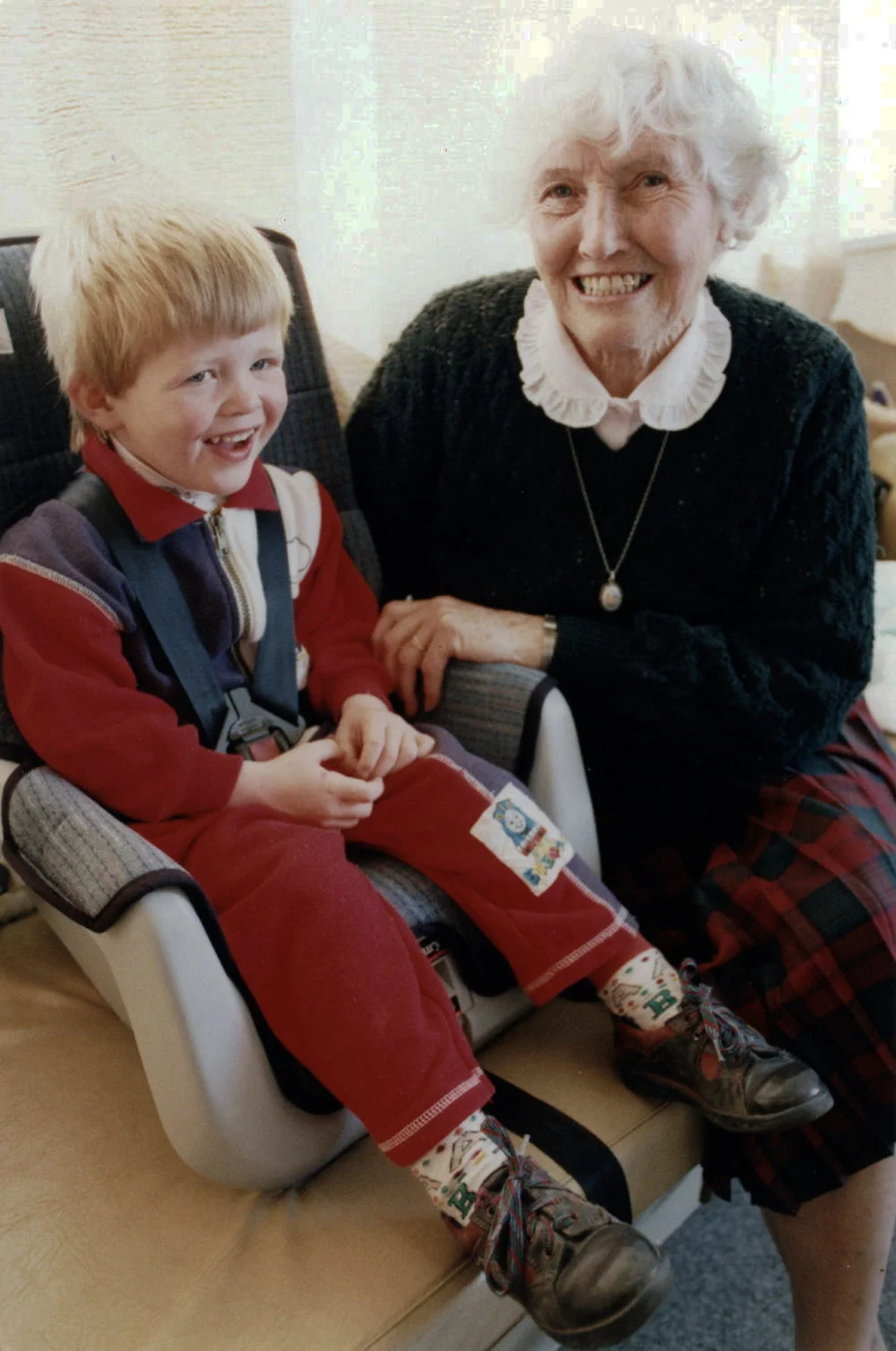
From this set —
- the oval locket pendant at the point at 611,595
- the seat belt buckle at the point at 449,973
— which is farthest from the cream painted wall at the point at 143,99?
the seat belt buckle at the point at 449,973

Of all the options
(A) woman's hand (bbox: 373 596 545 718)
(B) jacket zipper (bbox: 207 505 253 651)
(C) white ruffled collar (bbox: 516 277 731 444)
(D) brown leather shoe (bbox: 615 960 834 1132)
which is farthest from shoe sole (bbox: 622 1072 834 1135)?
(C) white ruffled collar (bbox: 516 277 731 444)

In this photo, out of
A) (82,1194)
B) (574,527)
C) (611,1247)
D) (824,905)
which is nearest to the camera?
(611,1247)

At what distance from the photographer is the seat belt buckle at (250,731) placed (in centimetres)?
108

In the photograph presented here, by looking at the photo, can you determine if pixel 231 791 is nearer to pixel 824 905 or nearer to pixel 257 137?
pixel 824 905

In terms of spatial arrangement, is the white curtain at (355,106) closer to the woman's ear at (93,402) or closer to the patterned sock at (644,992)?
the woman's ear at (93,402)

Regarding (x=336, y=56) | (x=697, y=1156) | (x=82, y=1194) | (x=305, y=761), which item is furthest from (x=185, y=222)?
(x=697, y=1156)

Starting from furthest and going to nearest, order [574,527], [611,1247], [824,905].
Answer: [574,527] → [824,905] → [611,1247]

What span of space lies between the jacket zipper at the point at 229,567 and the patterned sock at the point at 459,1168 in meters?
0.49

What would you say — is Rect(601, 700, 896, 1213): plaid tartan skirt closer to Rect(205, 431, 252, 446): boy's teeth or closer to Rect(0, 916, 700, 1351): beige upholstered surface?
Rect(0, 916, 700, 1351): beige upholstered surface

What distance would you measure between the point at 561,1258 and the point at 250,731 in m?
0.51

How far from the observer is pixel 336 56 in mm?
1402

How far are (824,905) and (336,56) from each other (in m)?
1.11

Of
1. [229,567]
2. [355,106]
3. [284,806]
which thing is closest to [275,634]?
[229,567]

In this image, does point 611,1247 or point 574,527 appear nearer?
point 611,1247
